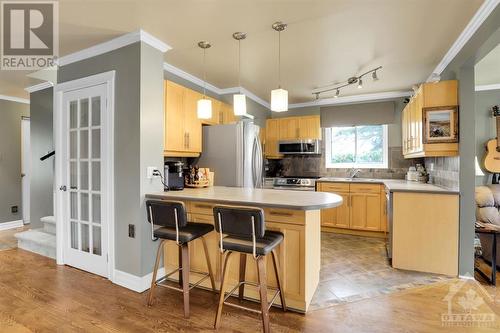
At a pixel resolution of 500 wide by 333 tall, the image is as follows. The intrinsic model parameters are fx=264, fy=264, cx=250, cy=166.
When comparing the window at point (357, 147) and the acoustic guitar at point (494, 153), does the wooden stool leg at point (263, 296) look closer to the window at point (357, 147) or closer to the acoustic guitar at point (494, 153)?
the window at point (357, 147)

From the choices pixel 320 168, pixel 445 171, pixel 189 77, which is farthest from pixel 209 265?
pixel 320 168

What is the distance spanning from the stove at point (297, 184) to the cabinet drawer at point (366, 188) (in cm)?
71

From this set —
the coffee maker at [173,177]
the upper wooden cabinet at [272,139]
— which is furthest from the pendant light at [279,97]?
the upper wooden cabinet at [272,139]

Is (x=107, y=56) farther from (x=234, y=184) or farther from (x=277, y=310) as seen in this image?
(x=277, y=310)

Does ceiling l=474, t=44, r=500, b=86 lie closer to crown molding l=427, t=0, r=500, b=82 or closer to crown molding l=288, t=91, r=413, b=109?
crown molding l=427, t=0, r=500, b=82

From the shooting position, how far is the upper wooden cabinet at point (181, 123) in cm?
305

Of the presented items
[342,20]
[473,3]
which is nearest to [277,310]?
[342,20]

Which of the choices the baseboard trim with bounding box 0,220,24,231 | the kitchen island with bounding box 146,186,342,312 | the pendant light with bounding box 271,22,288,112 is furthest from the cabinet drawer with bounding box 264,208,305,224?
the baseboard trim with bounding box 0,220,24,231

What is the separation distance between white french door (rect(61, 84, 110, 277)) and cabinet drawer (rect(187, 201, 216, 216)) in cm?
93

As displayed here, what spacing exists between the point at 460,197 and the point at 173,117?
3293 millimetres

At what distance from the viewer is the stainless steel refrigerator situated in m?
3.42

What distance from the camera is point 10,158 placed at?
496 cm

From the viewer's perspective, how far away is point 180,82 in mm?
3627

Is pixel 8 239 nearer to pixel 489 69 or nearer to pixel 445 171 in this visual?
pixel 445 171
